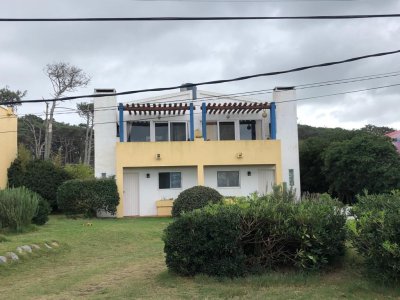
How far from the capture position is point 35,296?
7996mm

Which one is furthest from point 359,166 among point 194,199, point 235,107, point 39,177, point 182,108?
point 39,177

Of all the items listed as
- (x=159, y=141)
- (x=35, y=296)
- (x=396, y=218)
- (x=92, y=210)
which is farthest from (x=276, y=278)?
(x=159, y=141)

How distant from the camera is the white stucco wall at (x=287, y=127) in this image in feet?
87.0

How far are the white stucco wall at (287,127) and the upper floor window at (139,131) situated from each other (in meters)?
7.06

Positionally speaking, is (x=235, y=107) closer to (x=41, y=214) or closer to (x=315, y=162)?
(x=315, y=162)

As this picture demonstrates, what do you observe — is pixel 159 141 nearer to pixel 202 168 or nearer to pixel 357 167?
pixel 202 168

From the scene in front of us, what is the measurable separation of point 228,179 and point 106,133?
6.87 meters

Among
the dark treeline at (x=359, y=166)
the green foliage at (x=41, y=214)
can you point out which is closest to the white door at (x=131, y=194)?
the green foliage at (x=41, y=214)

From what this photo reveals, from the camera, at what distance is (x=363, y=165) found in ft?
83.4

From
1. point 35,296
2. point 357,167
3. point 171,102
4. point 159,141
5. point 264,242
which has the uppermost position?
point 171,102

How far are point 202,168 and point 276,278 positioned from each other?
1705cm

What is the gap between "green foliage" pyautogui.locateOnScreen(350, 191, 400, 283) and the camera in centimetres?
691

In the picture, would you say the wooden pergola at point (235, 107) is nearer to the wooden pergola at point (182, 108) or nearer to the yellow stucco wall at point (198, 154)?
the wooden pergola at point (182, 108)

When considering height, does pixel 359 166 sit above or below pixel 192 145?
below
